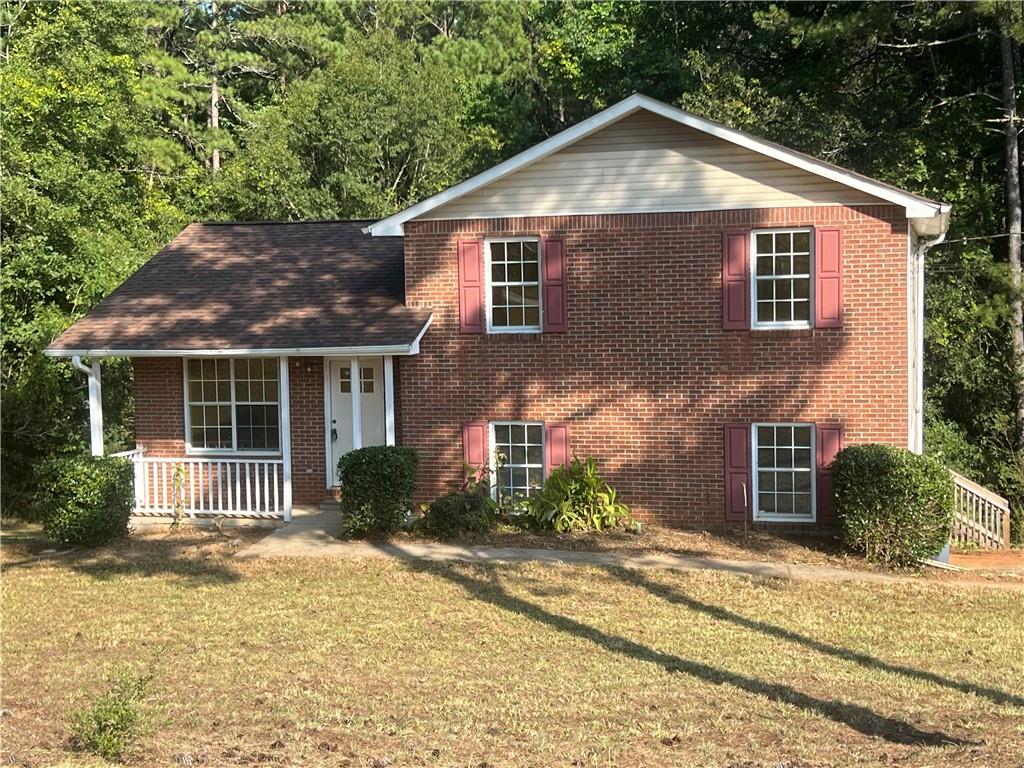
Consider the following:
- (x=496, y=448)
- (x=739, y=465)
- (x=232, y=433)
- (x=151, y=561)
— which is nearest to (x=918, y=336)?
(x=739, y=465)

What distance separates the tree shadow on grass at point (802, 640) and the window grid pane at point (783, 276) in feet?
14.6

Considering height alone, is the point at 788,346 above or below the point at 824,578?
above

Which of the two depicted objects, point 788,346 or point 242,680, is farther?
point 788,346

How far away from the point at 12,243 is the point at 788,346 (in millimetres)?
14926

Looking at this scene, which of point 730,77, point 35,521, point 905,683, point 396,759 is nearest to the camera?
point 396,759

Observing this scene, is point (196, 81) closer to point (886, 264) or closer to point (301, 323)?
point (301, 323)

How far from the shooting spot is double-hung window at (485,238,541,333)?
15156mm

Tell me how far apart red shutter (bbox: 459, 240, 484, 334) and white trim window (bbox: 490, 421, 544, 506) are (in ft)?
4.96

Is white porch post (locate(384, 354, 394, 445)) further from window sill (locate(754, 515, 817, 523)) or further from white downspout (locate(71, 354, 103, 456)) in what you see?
window sill (locate(754, 515, 817, 523))

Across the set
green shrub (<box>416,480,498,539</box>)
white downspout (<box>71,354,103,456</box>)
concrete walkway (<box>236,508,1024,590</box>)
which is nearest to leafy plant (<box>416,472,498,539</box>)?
green shrub (<box>416,480,498,539</box>)

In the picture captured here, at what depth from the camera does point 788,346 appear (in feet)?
47.0

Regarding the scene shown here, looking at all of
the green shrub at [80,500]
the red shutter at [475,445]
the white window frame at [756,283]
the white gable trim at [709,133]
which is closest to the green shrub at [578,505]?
the red shutter at [475,445]

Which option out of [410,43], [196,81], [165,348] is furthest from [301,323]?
[410,43]

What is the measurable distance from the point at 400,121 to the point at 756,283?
1806cm
